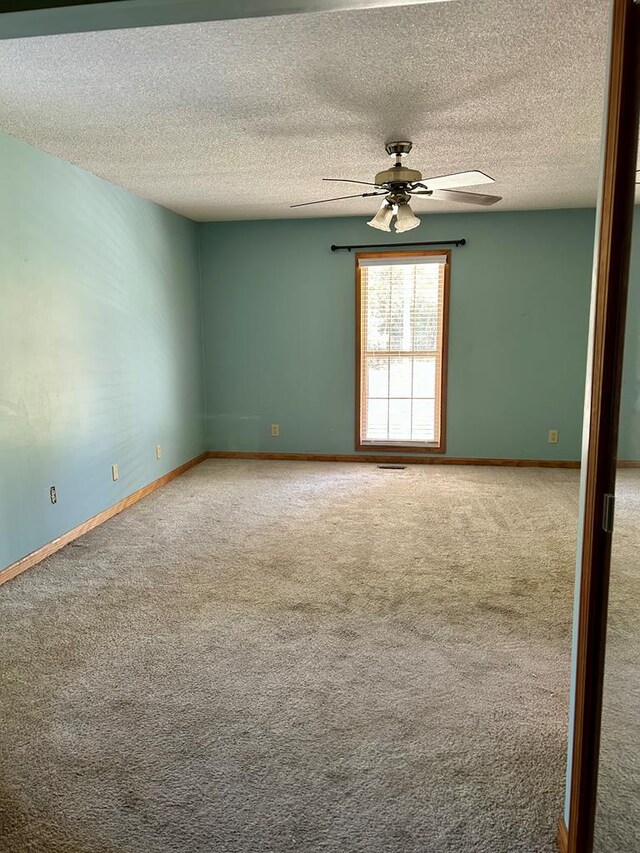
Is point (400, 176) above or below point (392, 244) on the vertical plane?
below

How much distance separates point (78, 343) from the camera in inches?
148

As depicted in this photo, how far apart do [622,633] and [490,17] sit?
1972 mm

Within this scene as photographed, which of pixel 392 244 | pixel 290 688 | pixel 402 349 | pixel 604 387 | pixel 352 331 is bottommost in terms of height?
pixel 290 688

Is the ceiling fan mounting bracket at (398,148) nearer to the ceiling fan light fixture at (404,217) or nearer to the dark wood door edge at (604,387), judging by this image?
the ceiling fan light fixture at (404,217)

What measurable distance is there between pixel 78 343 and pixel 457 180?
2.60m

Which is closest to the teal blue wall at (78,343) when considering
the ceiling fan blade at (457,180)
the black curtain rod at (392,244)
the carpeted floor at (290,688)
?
the carpeted floor at (290,688)

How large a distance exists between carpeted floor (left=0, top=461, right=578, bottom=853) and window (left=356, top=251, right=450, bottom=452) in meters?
1.83

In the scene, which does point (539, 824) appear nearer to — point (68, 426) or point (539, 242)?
point (68, 426)

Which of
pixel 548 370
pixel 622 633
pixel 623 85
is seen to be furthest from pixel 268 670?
pixel 548 370

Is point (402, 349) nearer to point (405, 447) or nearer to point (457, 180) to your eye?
point (405, 447)

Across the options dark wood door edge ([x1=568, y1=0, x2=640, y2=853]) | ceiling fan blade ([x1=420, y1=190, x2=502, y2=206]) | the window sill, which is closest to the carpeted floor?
dark wood door edge ([x1=568, y1=0, x2=640, y2=853])

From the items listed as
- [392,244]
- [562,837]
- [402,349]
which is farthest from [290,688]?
[392,244]

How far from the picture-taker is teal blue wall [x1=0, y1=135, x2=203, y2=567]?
3.15 m

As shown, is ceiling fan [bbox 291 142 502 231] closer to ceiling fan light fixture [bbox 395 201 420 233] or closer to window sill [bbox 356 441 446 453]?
ceiling fan light fixture [bbox 395 201 420 233]
